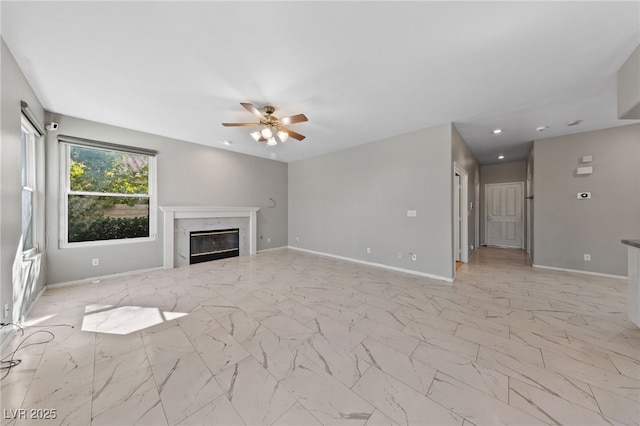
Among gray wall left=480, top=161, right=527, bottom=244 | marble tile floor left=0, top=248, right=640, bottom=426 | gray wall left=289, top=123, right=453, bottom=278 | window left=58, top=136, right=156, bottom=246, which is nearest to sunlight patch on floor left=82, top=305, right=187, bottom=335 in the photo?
marble tile floor left=0, top=248, right=640, bottom=426

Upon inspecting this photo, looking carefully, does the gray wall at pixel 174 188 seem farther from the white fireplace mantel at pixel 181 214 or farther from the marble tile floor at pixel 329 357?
the marble tile floor at pixel 329 357

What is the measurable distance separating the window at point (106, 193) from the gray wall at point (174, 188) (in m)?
0.13

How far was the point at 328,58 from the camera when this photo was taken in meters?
2.11

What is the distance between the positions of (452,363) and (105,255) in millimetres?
5192

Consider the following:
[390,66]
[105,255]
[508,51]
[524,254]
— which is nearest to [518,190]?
[524,254]

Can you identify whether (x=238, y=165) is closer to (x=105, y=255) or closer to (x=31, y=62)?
(x=105, y=255)

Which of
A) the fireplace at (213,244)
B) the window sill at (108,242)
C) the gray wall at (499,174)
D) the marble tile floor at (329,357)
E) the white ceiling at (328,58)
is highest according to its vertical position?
the white ceiling at (328,58)

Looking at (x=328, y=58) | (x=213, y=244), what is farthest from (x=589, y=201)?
(x=213, y=244)

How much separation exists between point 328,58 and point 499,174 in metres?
Result: 7.13

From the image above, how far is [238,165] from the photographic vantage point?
18.5 ft

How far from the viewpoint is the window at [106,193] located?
355 centimetres

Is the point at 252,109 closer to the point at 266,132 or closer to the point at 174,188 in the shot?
the point at 266,132

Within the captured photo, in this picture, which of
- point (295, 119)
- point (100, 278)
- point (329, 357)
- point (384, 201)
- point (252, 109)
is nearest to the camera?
point (329, 357)

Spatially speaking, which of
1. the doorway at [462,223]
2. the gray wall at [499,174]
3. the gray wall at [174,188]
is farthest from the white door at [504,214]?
the gray wall at [174,188]
